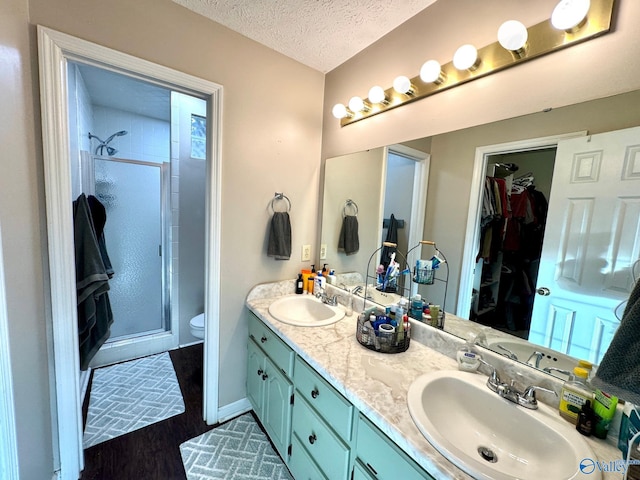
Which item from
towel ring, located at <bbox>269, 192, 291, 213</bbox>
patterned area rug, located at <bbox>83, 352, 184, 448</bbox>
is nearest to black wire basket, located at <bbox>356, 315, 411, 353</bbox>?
towel ring, located at <bbox>269, 192, 291, 213</bbox>

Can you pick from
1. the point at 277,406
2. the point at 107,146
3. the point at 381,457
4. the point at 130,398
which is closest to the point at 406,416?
the point at 381,457

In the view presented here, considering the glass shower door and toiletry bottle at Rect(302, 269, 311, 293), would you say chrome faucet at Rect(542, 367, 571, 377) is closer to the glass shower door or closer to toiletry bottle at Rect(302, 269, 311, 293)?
toiletry bottle at Rect(302, 269, 311, 293)

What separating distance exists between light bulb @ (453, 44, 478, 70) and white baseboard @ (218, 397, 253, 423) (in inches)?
91.0

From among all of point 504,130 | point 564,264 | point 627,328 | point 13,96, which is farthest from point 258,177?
point 627,328

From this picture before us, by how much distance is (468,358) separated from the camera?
1.05 metres

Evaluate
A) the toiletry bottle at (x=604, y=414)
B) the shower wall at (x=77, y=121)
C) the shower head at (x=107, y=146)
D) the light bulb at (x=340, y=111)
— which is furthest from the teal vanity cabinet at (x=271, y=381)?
the shower head at (x=107, y=146)

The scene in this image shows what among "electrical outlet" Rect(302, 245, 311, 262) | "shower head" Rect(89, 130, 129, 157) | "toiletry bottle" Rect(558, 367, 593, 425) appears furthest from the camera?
"shower head" Rect(89, 130, 129, 157)

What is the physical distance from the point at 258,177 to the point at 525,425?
172cm

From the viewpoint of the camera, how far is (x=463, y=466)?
649 mm

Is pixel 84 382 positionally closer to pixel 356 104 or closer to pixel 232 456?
pixel 232 456

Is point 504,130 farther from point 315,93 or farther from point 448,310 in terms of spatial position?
point 315,93

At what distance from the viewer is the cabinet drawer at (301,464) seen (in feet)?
3.78

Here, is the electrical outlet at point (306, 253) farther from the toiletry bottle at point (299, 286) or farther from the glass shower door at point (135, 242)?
the glass shower door at point (135, 242)

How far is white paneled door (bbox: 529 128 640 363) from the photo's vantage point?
0.82m
